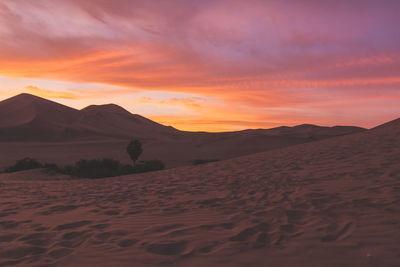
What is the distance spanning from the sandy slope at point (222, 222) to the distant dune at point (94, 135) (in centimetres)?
3356

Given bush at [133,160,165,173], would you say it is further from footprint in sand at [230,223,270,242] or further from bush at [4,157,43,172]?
footprint in sand at [230,223,270,242]

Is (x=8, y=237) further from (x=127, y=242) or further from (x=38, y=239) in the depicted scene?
(x=127, y=242)

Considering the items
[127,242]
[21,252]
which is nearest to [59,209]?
[21,252]

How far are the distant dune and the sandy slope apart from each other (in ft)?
110

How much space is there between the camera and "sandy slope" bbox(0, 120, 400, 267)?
354cm

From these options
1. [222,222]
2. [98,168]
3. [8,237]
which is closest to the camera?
[8,237]

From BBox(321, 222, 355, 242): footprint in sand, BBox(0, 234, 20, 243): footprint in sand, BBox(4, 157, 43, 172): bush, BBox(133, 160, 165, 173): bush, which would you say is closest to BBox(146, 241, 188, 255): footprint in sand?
BBox(321, 222, 355, 242): footprint in sand

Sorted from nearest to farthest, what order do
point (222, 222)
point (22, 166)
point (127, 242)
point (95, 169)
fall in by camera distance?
1. point (127, 242)
2. point (222, 222)
3. point (95, 169)
4. point (22, 166)

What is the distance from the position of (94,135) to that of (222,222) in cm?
7387

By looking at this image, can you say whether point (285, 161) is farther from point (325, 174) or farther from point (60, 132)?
point (60, 132)

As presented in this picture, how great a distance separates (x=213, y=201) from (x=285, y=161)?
5.28 m

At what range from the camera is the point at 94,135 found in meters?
74.8

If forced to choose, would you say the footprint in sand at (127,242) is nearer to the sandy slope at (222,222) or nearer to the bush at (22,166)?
the sandy slope at (222,222)

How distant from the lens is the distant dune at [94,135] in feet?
152
